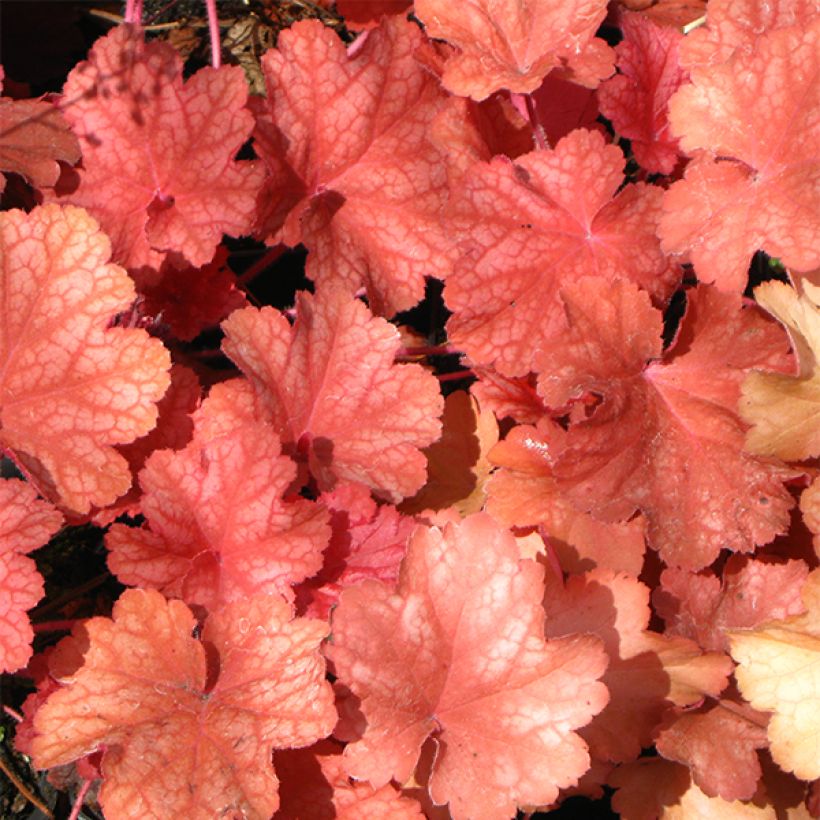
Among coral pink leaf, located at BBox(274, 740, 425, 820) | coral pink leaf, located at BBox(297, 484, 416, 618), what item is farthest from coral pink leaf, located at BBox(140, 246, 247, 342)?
coral pink leaf, located at BBox(274, 740, 425, 820)

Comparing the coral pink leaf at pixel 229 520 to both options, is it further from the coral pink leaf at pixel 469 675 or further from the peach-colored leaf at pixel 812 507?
the peach-colored leaf at pixel 812 507

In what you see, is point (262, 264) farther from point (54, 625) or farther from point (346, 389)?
point (54, 625)

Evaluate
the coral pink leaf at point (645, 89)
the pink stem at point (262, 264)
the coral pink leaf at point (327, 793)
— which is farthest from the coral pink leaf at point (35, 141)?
the coral pink leaf at point (327, 793)

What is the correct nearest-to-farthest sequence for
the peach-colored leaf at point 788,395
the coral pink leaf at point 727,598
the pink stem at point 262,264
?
the peach-colored leaf at point 788,395
the coral pink leaf at point 727,598
the pink stem at point 262,264

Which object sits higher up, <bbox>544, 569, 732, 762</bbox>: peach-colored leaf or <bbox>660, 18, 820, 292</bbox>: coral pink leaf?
<bbox>660, 18, 820, 292</bbox>: coral pink leaf

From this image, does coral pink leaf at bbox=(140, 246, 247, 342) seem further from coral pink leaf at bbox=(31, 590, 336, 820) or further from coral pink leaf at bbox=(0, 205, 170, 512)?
coral pink leaf at bbox=(31, 590, 336, 820)

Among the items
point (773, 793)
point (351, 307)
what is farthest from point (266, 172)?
point (773, 793)
